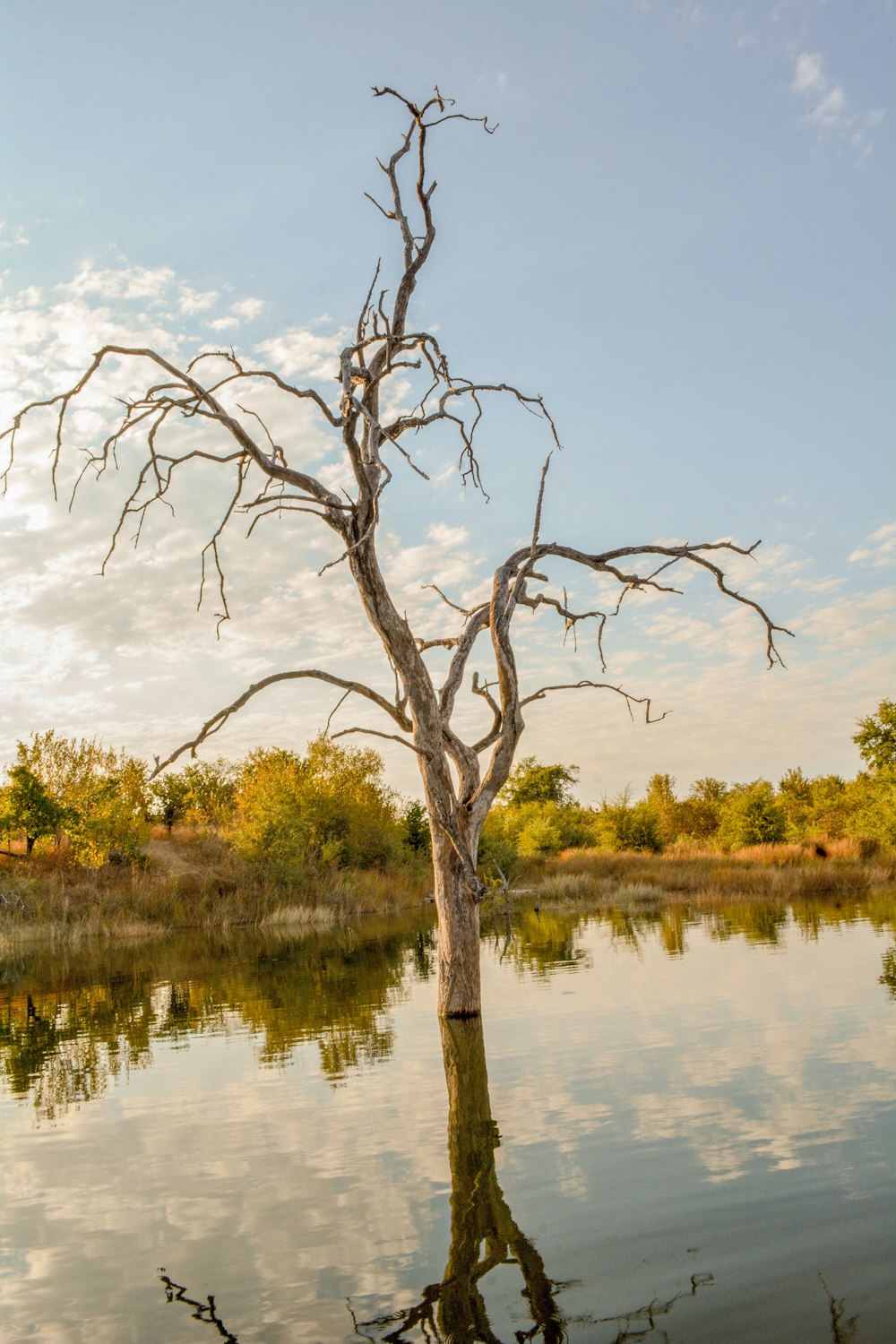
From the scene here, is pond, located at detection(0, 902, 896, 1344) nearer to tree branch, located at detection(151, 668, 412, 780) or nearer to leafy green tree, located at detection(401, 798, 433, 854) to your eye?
tree branch, located at detection(151, 668, 412, 780)

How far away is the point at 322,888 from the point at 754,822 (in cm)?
2178

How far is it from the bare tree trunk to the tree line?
58.6ft

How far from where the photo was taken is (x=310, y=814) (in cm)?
4300

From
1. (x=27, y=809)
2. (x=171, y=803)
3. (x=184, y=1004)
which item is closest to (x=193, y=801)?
(x=171, y=803)

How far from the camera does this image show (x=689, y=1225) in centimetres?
433

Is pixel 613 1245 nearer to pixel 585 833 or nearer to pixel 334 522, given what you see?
pixel 334 522

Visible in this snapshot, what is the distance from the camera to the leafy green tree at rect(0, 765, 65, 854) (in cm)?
3481

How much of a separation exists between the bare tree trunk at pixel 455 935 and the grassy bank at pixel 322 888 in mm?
16997

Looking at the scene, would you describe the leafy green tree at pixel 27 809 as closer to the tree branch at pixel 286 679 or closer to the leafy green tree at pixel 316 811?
the leafy green tree at pixel 316 811

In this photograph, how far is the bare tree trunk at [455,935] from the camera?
954 centimetres

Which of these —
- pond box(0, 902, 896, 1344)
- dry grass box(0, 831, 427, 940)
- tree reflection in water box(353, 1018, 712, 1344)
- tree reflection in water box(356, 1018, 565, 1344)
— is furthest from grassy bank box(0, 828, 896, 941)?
tree reflection in water box(353, 1018, 712, 1344)

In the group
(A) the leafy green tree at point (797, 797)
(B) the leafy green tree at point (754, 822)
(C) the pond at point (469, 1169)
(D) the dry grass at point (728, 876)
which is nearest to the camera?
(C) the pond at point (469, 1169)

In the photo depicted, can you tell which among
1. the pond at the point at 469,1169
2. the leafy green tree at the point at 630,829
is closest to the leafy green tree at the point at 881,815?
the leafy green tree at the point at 630,829

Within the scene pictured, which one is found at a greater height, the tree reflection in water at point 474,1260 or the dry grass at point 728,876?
the tree reflection in water at point 474,1260
